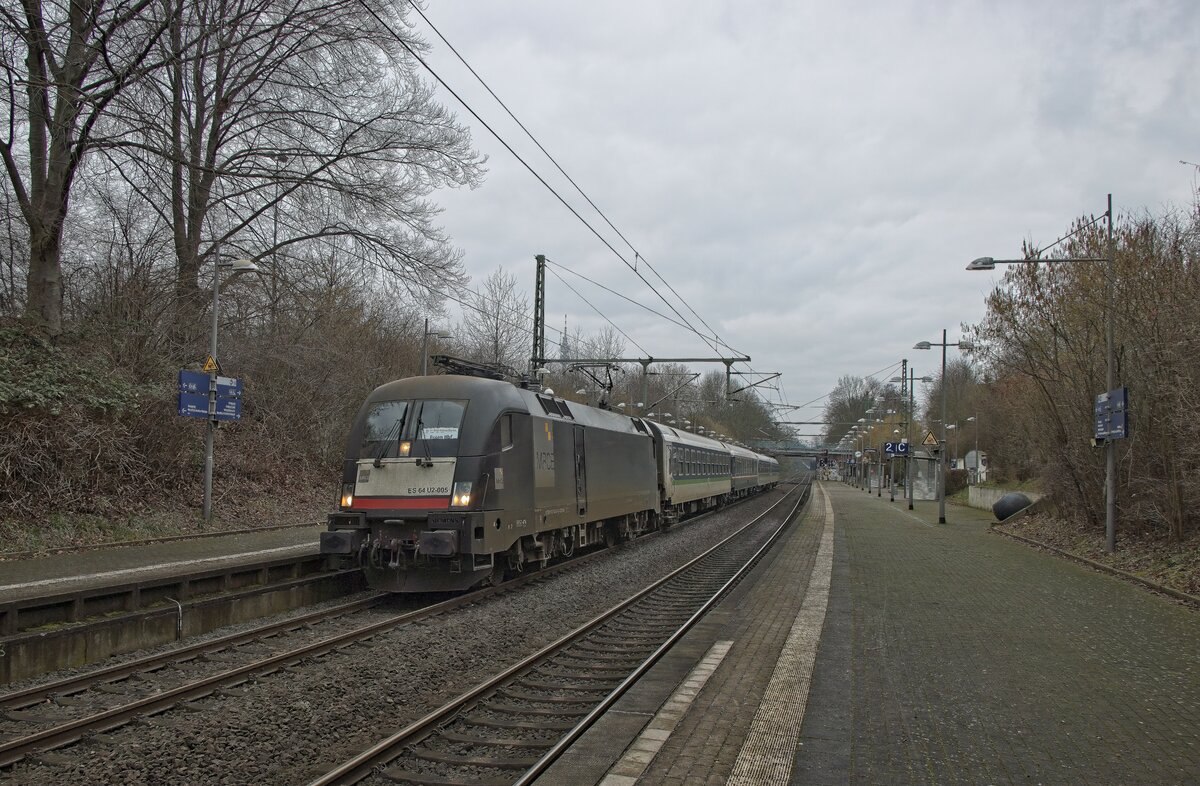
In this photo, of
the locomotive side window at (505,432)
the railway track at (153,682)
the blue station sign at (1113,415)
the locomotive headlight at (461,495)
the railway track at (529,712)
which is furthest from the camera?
the blue station sign at (1113,415)

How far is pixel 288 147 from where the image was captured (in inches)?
823

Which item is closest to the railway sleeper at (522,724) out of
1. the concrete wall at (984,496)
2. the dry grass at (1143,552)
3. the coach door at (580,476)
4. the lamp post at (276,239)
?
the coach door at (580,476)

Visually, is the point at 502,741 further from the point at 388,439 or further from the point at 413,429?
the point at 388,439

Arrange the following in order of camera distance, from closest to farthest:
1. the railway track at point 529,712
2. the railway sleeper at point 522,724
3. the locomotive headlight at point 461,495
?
the railway track at point 529,712, the railway sleeper at point 522,724, the locomotive headlight at point 461,495

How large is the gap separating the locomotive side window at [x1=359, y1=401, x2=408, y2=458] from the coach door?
3809 millimetres

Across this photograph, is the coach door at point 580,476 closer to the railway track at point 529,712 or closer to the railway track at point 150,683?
the railway track at point 529,712

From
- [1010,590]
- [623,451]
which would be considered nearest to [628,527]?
[623,451]

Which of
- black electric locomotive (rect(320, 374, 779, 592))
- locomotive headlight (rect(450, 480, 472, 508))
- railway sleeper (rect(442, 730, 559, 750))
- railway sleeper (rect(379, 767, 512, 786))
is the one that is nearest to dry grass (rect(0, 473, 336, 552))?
black electric locomotive (rect(320, 374, 779, 592))

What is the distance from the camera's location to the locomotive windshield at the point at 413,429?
34.6ft

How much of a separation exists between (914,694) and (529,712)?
10.0ft

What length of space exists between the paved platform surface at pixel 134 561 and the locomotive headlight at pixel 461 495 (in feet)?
11.6

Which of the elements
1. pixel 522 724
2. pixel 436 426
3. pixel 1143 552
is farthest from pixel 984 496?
pixel 522 724

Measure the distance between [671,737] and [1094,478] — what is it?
55.1ft

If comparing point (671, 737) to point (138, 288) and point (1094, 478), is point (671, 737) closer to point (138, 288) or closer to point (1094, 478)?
point (1094, 478)
